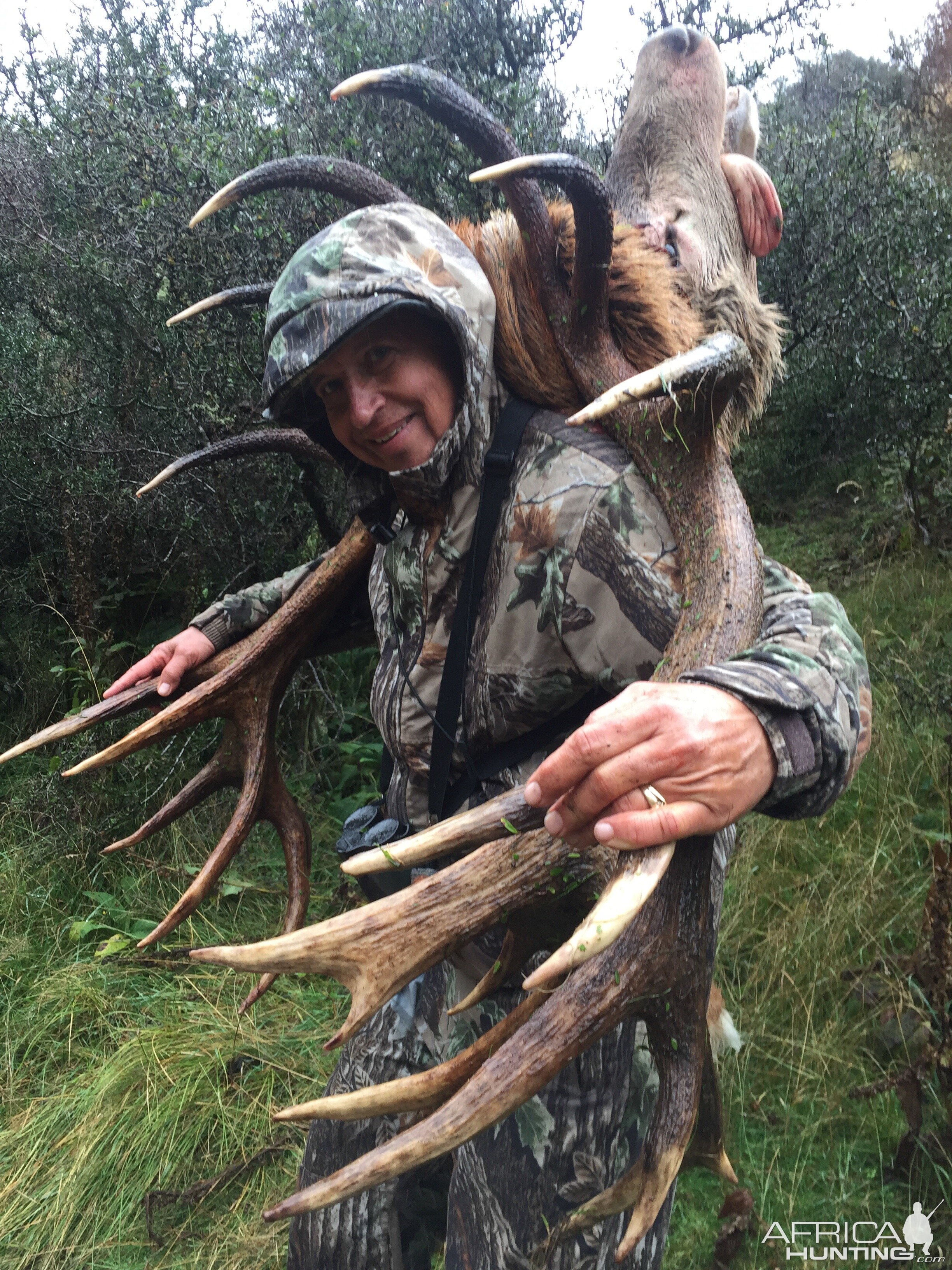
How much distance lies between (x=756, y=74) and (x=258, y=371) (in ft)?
10.9

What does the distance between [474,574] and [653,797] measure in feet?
2.49

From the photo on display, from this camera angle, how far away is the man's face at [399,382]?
5.58ft

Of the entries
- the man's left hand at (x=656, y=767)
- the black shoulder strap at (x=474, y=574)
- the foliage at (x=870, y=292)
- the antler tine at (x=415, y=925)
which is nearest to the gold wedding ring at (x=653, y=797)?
the man's left hand at (x=656, y=767)

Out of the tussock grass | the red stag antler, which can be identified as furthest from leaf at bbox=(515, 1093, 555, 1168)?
the tussock grass

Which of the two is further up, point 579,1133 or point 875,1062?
point 579,1133

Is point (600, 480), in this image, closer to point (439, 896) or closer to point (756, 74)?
point (439, 896)

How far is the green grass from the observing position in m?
2.82

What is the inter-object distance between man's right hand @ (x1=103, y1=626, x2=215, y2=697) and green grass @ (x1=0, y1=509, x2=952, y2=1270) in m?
1.84

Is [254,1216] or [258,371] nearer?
[254,1216]

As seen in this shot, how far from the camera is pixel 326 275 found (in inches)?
65.2

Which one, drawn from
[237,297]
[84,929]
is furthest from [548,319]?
[84,929]

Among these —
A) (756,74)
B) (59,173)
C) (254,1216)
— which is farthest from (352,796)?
(756,74)

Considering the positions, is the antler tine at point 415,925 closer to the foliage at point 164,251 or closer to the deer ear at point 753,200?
the deer ear at point 753,200

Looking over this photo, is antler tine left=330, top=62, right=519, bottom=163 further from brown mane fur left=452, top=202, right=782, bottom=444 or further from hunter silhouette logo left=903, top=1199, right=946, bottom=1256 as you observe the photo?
hunter silhouette logo left=903, top=1199, right=946, bottom=1256
